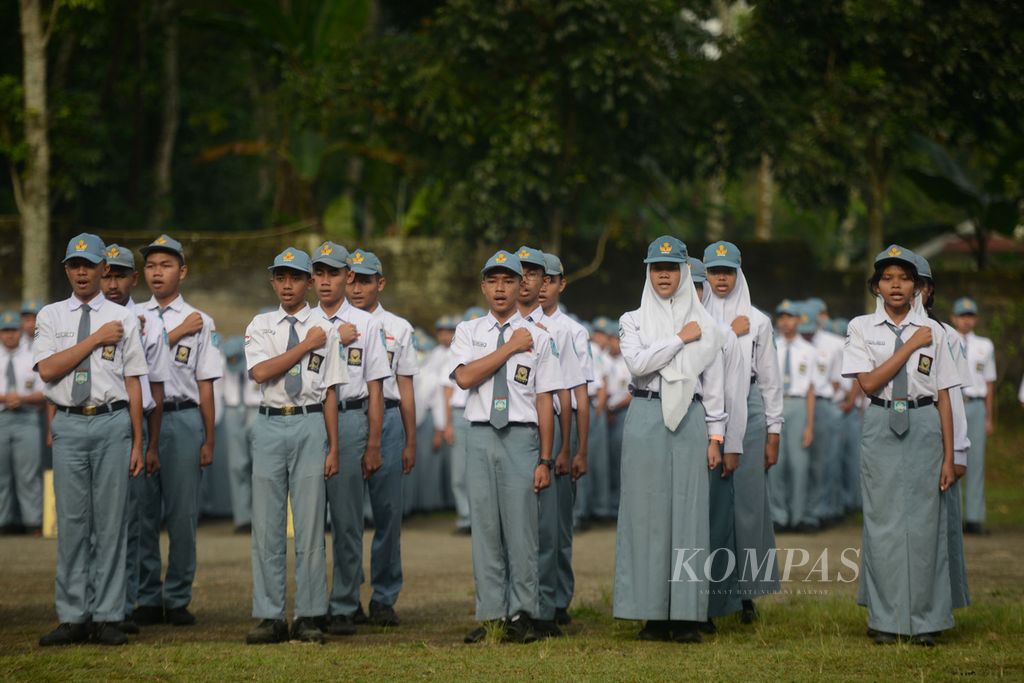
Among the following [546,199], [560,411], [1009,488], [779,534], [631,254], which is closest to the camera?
[560,411]

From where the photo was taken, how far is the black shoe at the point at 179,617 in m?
9.27

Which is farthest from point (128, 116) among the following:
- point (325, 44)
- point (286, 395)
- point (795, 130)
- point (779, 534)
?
point (286, 395)

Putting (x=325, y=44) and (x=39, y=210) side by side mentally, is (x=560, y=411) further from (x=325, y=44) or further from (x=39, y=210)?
(x=325, y=44)

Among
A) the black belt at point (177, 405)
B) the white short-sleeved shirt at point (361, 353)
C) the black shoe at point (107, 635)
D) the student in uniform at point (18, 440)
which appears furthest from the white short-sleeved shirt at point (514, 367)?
the student in uniform at point (18, 440)

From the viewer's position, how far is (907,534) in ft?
27.1

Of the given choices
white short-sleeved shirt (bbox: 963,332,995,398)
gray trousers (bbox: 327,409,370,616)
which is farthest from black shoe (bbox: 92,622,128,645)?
white short-sleeved shirt (bbox: 963,332,995,398)

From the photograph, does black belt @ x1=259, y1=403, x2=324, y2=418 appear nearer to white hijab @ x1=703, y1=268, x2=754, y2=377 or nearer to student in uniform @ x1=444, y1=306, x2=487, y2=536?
white hijab @ x1=703, y1=268, x2=754, y2=377

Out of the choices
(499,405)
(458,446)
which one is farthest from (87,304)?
(458,446)

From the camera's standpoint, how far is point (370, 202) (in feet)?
84.9

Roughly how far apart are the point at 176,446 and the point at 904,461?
4.91 m

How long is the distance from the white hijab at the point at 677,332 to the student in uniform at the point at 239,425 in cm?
734

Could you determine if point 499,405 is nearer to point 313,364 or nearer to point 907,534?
point 313,364

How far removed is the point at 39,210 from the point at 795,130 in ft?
34.6

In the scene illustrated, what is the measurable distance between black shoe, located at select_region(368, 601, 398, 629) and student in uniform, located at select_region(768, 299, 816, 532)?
6.65 meters
